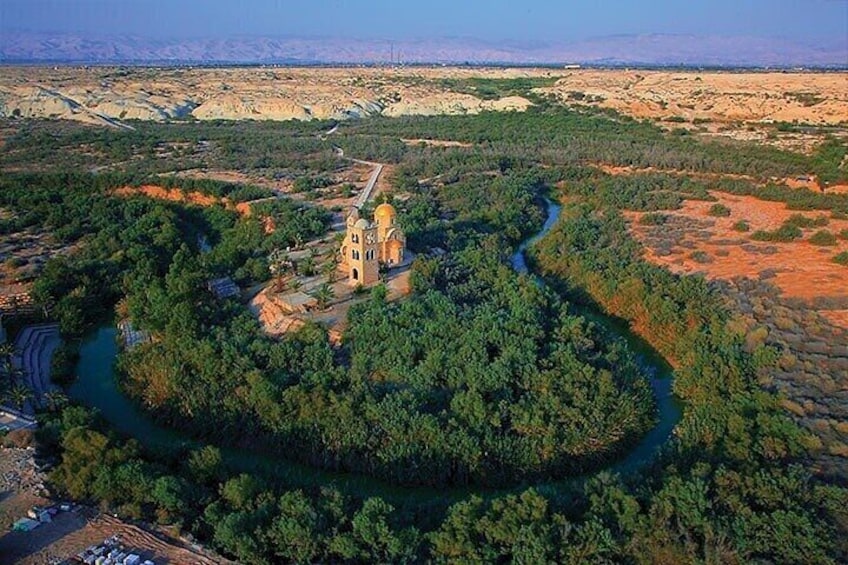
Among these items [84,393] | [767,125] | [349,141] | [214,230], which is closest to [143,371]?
[84,393]

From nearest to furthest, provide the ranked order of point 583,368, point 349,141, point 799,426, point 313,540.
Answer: point 313,540
point 799,426
point 583,368
point 349,141

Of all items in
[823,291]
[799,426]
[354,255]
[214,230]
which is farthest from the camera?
[214,230]

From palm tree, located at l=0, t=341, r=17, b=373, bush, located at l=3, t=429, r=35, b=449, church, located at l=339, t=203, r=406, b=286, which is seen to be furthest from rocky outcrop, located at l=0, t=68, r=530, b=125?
bush, located at l=3, t=429, r=35, b=449

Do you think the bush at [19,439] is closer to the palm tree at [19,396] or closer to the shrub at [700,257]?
the palm tree at [19,396]

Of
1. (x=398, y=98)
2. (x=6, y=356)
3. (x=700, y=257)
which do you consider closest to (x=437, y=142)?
(x=398, y=98)

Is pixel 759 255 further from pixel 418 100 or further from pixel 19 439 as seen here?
pixel 418 100

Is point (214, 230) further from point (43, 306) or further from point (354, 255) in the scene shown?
point (354, 255)
